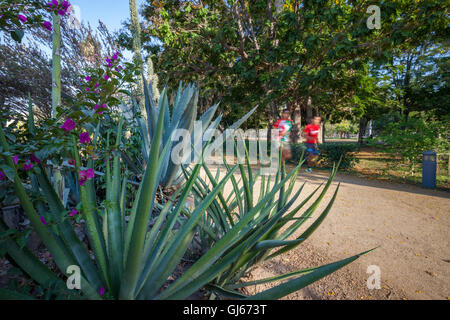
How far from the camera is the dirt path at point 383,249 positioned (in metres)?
1.50

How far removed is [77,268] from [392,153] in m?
6.89

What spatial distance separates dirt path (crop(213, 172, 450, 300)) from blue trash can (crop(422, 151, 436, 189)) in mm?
1023

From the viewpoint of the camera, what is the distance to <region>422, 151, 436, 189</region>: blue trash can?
14.9 ft

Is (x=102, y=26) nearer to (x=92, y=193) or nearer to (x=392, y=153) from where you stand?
(x=92, y=193)

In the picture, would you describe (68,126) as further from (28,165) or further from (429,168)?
(429,168)

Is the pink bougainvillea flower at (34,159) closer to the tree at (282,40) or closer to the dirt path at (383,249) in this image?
the dirt path at (383,249)

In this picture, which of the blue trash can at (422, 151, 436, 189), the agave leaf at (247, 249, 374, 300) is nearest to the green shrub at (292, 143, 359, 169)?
the blue trash can at (422, 151, 436, 189)

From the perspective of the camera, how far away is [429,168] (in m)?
4.57

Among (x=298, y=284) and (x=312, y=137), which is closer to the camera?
(x=298, y=284)

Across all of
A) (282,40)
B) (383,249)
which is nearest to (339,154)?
(282,40)

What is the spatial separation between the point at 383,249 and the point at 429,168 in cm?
389

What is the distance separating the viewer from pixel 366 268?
1749 mm

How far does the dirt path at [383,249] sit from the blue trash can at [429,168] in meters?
1.02

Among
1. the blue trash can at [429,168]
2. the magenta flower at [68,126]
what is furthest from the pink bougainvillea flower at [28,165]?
the blue trash can at [429,168]
